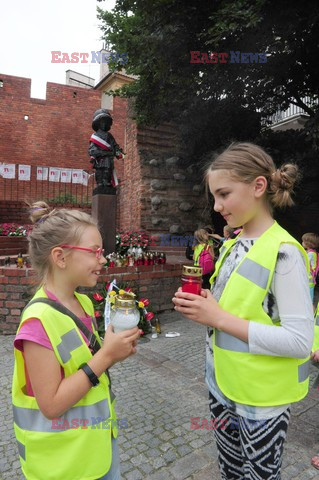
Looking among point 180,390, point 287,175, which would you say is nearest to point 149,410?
point 180,390

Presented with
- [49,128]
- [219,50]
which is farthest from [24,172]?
[219,50]

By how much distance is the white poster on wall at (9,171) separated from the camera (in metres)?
12.5

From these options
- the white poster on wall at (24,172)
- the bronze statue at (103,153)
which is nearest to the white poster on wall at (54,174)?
the white poster on wall at (24,172)

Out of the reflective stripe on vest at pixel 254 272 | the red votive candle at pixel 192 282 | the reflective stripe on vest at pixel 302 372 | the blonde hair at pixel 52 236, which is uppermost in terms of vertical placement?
the blonde hair at pixel 52 236

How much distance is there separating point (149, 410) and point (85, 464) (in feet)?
5.68

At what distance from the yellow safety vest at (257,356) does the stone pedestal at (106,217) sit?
4.78 metres

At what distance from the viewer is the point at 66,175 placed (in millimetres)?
13508

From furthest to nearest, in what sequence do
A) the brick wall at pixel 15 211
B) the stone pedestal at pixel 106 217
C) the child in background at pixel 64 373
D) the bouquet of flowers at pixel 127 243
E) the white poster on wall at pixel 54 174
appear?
the white poster on wall at pixel 54 174 < the brick wall at pixel 15 211 < the bouquet of flowers at pixel 127 243 < the stone pedestal at pixel 106 217 < the child in background at pixel 64 373

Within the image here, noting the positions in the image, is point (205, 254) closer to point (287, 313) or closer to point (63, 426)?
point (287, 313)

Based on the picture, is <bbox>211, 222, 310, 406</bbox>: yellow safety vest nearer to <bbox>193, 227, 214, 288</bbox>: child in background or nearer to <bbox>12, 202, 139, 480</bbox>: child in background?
<bbox>12, 202, 139, 480</bbox>: child in background

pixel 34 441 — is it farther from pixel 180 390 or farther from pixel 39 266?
pixel 180 390

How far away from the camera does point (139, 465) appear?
2.08m

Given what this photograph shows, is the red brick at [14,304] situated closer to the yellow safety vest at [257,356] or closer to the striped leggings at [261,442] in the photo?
the striped leggings at [261,442]

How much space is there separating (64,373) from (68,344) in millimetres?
105
